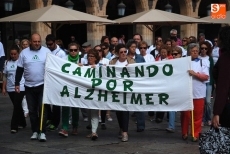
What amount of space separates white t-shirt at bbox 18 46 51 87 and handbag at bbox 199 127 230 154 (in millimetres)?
4338

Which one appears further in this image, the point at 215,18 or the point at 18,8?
the point at 18,8

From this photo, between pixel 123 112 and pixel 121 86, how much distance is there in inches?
16.8

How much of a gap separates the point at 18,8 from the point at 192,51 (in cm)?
1857

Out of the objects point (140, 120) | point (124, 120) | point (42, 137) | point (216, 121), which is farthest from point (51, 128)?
point (216, 121)

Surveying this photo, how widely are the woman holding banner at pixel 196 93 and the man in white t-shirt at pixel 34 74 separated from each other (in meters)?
2.34

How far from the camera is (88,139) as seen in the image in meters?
9.68

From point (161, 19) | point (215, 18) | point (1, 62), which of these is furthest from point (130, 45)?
point (215, 18)

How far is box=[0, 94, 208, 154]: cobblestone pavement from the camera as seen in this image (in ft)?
28.6

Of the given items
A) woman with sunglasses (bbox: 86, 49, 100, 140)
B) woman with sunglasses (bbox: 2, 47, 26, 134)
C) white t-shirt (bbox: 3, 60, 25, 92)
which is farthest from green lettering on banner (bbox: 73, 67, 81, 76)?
white t-shirt (bbox: 3, 60, 25, 92)

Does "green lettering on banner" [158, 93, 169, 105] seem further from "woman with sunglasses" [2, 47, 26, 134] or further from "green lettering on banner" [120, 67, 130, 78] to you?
"woman with sunglasses" [2, 47, 26, 134]

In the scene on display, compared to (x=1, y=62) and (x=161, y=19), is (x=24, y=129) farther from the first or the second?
(x=161, y=19)

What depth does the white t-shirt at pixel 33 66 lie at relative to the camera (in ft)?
31.4

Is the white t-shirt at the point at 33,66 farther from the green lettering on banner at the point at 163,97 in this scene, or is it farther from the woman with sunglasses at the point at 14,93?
the green lettering on banner at the point at 163,97

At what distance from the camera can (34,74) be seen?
9.59 m
